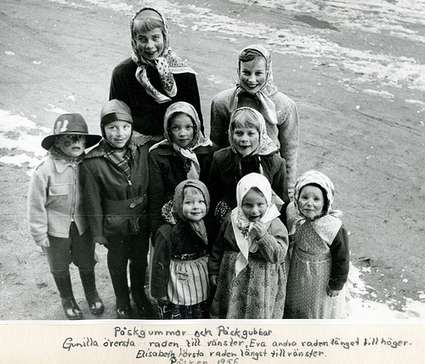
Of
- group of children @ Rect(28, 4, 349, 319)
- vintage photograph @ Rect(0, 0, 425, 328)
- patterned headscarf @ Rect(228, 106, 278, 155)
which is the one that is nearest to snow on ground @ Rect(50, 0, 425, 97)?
vintage photograph @ Rect(0, 0, 425, 328)

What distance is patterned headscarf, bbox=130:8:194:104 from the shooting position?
67.2 inches

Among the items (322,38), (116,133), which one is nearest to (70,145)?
(116,133)

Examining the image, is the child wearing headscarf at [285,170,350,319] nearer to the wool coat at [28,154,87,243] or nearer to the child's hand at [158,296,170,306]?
the child's hand at [158,296,170,306]

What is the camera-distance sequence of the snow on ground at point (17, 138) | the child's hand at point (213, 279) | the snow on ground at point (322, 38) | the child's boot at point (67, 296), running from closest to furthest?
the child's hand at point (213, 279), the child's boot at point (67, 296), the snow on ground at point (17, 138), the snow on ground at point (322, 38)

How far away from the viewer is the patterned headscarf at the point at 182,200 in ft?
5.09

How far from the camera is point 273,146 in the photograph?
1.67 m

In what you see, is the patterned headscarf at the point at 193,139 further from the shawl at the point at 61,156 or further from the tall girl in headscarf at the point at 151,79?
the shawl at the point at 61,156

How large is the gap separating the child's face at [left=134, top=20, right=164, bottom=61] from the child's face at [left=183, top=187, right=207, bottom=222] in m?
0.50

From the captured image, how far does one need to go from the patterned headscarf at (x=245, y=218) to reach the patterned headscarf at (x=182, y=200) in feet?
0.34

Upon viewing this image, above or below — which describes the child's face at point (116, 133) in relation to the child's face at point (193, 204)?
above

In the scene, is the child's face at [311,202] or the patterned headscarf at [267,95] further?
the patterned headscarf at [267,95]

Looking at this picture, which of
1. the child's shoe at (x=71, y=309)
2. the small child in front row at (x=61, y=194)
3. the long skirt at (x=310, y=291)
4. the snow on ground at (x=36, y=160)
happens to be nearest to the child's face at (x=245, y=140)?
the long skirt at (x=310, y=291)

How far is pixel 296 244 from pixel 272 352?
36 centimetres

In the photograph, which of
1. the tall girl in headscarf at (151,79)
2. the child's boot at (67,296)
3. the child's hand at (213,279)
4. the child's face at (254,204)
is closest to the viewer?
the child's face at (254,204)
